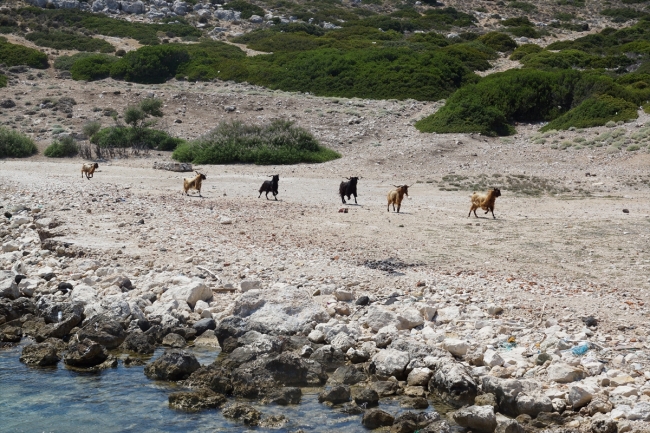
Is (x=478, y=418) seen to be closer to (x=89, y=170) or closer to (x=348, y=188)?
(x=348, y=188)

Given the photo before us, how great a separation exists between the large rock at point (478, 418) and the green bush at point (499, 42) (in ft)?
161

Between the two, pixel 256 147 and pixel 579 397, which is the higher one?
pixel 256 147

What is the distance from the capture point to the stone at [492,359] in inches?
357

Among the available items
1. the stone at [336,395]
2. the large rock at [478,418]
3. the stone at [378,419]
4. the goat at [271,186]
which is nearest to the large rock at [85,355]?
the stone at [336,395]

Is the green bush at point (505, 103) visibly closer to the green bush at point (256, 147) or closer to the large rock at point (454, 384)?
the green bush at point (256, 147)

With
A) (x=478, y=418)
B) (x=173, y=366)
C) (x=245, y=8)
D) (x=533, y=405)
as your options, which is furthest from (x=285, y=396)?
(x=245, y=8)

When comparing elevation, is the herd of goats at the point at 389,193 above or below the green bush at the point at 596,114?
below

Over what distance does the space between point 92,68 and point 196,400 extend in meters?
39.2

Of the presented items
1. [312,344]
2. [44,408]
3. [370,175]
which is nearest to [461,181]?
[370,175]

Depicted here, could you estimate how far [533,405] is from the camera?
8.09m

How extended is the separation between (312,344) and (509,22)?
61441 mm

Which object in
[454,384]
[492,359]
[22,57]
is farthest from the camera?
[22,57]

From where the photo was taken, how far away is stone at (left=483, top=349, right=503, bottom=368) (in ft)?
29.8

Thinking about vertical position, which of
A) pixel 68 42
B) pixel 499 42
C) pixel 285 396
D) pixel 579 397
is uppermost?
pixel 499 42
